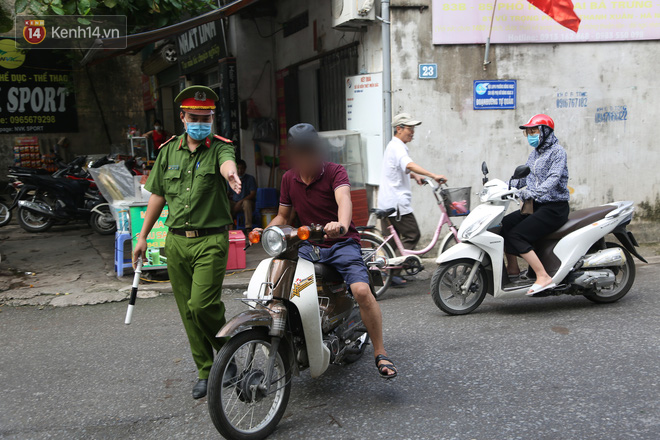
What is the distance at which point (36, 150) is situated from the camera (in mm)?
16594

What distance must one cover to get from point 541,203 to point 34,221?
8.88 metres

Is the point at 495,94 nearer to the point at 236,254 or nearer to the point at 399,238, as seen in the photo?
the point at 399,238

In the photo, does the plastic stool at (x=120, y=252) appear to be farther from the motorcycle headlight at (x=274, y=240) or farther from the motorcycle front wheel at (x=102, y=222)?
the motorcycle headlight at (x=274, y=240)

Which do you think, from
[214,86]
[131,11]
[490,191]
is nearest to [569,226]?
Answer: [490,191]

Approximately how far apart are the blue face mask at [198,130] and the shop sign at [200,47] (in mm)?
7860

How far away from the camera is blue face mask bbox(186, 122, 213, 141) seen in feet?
12.2

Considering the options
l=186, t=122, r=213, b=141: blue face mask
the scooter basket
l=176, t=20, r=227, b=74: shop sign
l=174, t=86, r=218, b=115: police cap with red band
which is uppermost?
l=176, t=20, r=227, b=74: shop sign

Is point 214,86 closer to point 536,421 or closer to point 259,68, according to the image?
point 259,68

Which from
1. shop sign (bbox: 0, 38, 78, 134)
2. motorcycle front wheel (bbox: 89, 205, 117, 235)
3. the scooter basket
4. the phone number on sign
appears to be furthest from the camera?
the phone number on sign

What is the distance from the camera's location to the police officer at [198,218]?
12.1 feet

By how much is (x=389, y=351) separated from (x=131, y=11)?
18.6ft

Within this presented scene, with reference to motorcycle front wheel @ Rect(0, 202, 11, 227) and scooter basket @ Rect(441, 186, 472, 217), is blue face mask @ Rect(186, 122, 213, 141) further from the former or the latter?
motorcycle front wheel @ Rect(0, 202, 11, 227)

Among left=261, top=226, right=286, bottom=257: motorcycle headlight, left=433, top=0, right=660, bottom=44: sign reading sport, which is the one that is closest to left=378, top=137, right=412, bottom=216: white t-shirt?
left=433, top=0, right=660, bottom=44: sign reading sport

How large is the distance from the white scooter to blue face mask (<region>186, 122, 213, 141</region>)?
2479 millimetres
